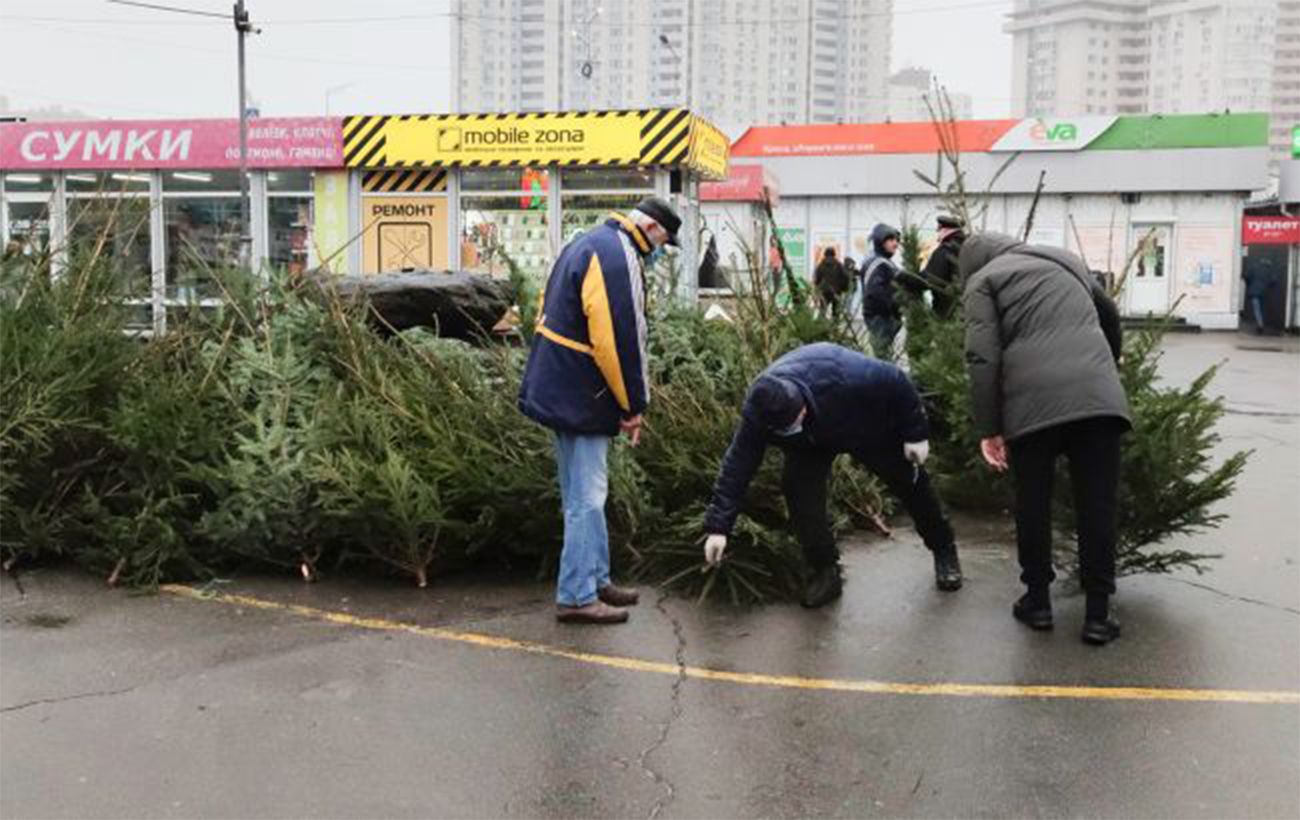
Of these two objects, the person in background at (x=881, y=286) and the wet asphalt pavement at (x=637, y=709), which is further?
the person in background at (x=881, y=286)

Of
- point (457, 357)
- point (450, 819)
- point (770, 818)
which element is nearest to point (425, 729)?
point (450, 819)

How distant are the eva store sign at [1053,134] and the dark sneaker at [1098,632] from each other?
87.4 ft

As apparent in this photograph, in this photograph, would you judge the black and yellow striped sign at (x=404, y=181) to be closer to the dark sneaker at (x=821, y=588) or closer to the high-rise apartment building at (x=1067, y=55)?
the dark sneaker at (x=821, y=588)

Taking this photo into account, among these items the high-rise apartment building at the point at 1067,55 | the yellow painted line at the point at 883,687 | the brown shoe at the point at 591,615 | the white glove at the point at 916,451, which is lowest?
the yellow painted line at the point at 883,687

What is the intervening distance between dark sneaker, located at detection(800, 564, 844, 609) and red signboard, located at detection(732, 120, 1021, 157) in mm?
26906

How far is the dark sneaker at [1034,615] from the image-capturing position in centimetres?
524

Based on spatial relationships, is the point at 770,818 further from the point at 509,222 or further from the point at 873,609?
the point at 509,222

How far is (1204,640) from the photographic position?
16.9 ft

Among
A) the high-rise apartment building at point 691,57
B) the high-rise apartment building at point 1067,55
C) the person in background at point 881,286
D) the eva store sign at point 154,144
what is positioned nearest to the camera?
the person in background at point 881,286

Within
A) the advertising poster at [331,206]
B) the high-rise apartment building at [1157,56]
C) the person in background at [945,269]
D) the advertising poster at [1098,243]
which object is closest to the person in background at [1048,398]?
the person in background at [945,269]

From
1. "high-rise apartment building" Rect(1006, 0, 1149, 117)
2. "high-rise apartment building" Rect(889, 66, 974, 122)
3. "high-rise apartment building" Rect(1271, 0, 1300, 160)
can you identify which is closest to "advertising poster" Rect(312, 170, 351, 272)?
"high-rise apartment building" Rect(889, 66, 974, 122)

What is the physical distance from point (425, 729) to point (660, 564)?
6.51 ft

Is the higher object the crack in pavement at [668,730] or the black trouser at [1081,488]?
the black trouser at [1081,488]

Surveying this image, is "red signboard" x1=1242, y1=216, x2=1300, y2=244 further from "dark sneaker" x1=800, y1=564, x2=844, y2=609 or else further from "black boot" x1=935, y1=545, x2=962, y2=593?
"dark sneaker" x1=800, y1=564, x2=844, y2=609
